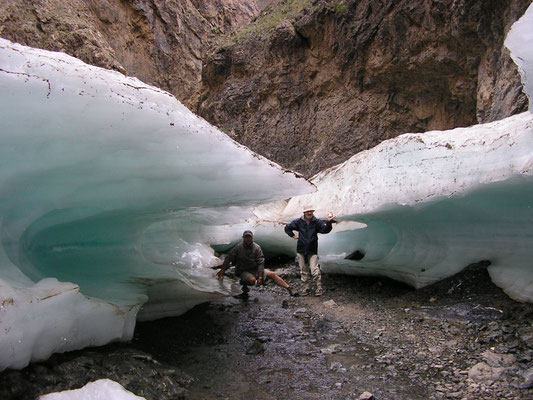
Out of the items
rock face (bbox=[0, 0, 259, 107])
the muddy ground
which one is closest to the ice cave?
the muddy ground

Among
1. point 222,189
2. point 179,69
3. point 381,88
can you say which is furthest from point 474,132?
point 179,69

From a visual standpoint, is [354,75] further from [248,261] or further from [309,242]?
[248,261]

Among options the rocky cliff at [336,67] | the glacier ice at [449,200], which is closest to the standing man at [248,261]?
the glacier ice at [449,200]

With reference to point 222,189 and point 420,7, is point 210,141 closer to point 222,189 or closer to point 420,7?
point 222,189

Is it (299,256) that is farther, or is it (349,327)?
(299,256)

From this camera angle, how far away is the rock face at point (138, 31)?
571 inches

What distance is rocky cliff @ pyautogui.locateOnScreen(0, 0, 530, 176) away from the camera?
28.0ft

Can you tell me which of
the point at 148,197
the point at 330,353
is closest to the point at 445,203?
the point at 330,353

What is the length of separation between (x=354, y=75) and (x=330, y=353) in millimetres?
10042

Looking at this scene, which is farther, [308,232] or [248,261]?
[308,232]

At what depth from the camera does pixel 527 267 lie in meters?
3.81

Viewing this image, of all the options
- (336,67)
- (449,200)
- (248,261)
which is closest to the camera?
(449,200)

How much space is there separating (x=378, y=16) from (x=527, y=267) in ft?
29.5

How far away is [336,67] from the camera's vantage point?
12.5 m
